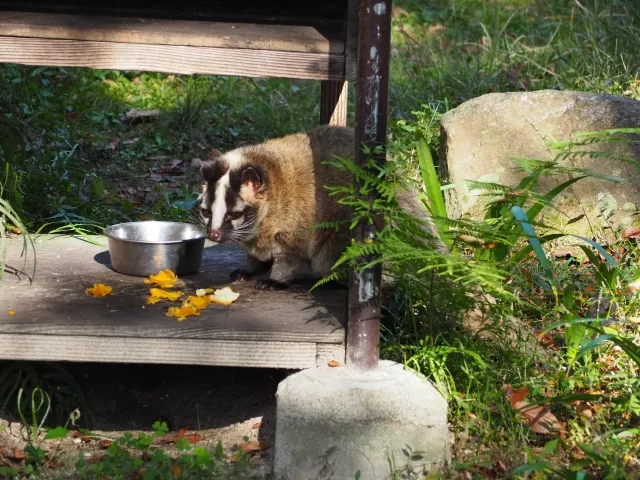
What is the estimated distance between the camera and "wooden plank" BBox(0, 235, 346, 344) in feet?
13.0

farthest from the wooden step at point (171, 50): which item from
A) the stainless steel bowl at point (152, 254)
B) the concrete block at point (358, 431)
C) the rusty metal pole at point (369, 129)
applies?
the concrete block at point (358, 431)

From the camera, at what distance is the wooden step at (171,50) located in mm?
4012

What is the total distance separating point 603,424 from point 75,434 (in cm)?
244

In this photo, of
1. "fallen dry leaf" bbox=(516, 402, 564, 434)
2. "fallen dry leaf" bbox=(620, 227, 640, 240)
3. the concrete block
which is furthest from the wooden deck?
"fallen dry leaf" bbox=(620, 227, 640, 240)

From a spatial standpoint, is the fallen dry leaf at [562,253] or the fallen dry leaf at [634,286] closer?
the fallen dry leaf at [634,286]

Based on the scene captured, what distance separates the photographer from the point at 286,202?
4699 millimetres

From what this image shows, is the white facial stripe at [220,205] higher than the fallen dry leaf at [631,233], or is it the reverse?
the white facial stripe at [220,205]

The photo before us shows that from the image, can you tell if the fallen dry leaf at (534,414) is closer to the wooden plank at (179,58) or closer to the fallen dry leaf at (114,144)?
the wooden plank at (179,58)

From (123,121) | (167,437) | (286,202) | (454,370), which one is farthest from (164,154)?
(454,370)

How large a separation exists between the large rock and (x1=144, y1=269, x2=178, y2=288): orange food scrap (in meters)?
2.18

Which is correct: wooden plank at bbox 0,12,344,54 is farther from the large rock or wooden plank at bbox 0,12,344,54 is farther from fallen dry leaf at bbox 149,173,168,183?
fallen dry leaf at bbox 149,173,168,183

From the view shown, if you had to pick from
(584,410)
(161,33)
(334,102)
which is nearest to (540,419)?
(584,410)

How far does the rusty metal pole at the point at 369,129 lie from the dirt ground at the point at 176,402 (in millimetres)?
724

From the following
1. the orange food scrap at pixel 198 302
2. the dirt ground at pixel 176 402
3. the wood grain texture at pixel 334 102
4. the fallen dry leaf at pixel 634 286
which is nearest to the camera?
the orange food scrap at pixel 198 302
